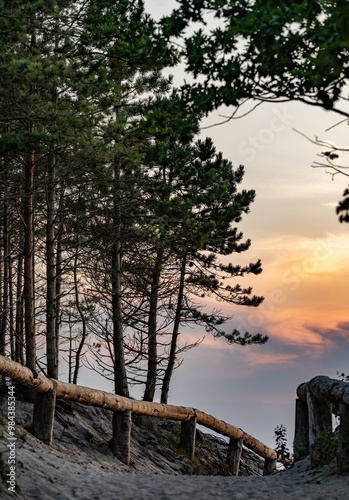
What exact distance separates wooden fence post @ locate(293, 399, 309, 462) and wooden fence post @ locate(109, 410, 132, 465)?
3.73 meters

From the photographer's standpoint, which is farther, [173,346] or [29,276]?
[173,346]

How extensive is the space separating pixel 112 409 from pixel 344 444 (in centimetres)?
595

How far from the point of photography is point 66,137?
14.6 m

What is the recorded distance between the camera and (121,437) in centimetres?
1448

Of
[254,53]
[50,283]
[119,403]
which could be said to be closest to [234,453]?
[119,403]

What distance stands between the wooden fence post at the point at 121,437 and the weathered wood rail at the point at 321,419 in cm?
375

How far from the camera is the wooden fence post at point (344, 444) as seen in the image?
9719 millimetres

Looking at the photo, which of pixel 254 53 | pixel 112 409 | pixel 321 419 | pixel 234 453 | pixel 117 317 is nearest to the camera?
pixel 254 53

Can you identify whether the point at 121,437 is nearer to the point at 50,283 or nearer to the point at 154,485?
the point at 154,485

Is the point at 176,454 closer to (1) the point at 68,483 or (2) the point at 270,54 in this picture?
(1) the point at 68,483

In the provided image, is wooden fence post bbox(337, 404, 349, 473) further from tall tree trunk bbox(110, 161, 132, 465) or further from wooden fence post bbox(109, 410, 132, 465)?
tall tree trunk bbox(110, 161, 132, 465)

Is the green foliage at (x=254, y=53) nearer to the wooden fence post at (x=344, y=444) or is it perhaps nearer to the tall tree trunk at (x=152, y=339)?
the wooden fence post at (x=344, y=444)

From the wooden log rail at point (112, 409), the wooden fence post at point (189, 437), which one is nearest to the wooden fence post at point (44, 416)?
the wooden log rail at point (112, 409)

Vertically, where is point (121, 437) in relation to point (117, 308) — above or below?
below
